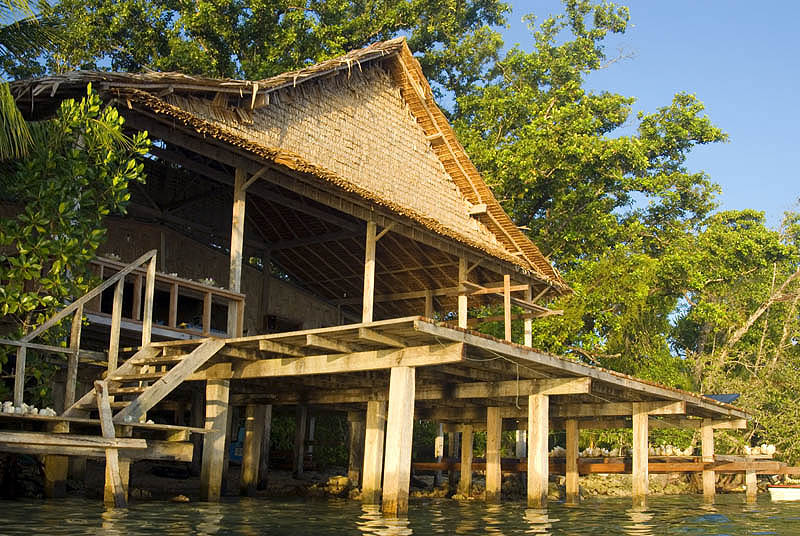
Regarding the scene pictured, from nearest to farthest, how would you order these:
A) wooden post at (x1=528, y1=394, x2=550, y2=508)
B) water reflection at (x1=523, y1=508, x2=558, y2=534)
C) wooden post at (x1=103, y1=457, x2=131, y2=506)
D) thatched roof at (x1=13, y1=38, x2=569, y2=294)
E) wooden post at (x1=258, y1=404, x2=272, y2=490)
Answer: wooden post at (x1=103, y1=457, x2=131, y2=506) → water reflection at (x1=523, y1=508, x2=558, y2=534) → thatched roof at (x1=13, y1=38, x2=569, y2=294) → wooden post at (x1=528, y1=394, x2=550, y2=508) → wooden post at (x1=258, y1=404, x2=272, y2=490)

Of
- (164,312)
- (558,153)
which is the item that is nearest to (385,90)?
(164,312)

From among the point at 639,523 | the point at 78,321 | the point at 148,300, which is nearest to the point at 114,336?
the point at 78,321

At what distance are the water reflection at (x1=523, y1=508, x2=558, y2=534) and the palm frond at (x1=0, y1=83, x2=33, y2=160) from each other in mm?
7598

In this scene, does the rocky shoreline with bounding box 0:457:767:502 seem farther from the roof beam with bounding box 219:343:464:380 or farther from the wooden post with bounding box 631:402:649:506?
the wooden post with bounding box 631:402:649:506

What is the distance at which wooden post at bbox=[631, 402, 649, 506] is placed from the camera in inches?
607

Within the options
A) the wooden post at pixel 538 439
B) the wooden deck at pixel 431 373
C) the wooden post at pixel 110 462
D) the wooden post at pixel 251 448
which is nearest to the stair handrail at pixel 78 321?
the wooden deck at pixel 431 373

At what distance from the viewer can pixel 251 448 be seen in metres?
16.0

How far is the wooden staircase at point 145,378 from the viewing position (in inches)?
415

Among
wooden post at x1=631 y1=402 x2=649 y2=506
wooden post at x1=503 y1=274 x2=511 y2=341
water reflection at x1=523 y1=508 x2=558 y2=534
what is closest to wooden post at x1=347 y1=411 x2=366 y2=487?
wooden post at x1=503 y1=274 x2=511 y2=341

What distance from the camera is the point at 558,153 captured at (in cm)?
2658

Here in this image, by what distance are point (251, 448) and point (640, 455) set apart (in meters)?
6.95

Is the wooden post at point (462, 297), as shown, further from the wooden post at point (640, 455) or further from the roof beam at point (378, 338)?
the roof beam at point (378, 338)

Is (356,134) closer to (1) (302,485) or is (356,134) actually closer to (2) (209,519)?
(1) (302,485)

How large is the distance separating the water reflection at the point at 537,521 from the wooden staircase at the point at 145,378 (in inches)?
185
